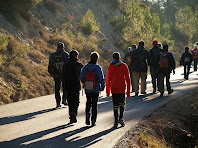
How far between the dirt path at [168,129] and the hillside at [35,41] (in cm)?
683

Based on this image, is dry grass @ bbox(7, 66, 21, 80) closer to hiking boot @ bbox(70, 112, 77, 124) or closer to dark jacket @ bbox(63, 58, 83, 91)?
dark jacket @ bbox(63, 58, 83, 91)

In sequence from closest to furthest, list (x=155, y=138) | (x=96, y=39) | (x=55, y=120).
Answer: (x=155, y=138)
(x=55, y=120)
(x=96, y=39)

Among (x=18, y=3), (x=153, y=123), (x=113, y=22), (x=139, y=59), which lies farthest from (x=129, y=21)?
(x=153, y=123)

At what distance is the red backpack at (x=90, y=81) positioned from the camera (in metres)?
9.08

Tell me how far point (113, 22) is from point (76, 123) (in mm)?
32856

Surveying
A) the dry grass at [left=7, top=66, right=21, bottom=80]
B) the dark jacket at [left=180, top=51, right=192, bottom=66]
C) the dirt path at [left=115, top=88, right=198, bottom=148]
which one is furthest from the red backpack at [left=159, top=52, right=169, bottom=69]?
the dark jacket at [left=180, top=51, right=192, bottom=66]

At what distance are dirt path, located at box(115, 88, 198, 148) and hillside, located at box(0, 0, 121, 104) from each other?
683 cm

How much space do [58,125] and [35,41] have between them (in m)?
15.5

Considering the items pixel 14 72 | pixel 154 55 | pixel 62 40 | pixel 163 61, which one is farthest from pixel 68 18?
pixel 163 61

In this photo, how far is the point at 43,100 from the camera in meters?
14.6

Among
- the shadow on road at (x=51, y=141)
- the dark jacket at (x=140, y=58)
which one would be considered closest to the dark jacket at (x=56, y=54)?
the shadow on road at (x=51, y=141)

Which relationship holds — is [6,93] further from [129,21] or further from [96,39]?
[129,21]

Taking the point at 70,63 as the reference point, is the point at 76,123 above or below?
below

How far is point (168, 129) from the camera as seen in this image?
9812 millimetres
